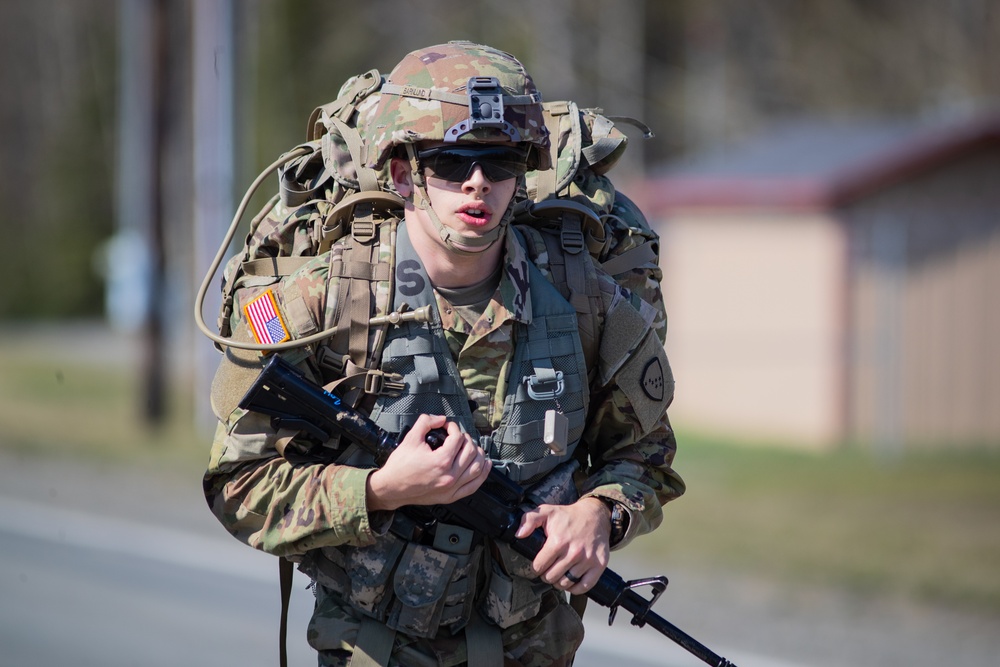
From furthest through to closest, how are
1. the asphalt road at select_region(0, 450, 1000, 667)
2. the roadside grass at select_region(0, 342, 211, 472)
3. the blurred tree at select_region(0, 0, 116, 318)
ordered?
1. the blurred tree at select_region(0, 0, 116, 318)
2. the roadside grass at select_region(0, 342, 211, 472)
3. the asphalt road at select_region(0, 450, 1000, 667)

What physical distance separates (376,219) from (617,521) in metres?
0.83

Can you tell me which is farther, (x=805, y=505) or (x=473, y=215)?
(x=805, y=505)

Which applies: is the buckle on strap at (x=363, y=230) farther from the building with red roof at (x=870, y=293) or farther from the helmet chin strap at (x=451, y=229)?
the building with red roof at (x=870, y=293)

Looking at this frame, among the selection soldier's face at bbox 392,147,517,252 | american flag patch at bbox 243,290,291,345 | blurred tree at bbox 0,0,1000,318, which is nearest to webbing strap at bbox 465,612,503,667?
american flag patch at bbox 243,290,291,345

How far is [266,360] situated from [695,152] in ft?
99.7

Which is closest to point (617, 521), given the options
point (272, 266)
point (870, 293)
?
point (272, 266)

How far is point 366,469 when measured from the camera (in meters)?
2.51

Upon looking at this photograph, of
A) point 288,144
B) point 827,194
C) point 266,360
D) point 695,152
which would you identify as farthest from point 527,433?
point 695,152

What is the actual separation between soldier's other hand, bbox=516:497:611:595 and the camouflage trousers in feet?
0.67

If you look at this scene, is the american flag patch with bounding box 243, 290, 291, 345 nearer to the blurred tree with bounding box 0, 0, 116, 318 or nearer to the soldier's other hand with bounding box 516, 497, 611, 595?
the soldier's other hand with bounding box 516, 497, 611, 595

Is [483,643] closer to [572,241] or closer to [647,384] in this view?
[647,384]

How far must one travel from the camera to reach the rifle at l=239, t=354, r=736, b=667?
248 cm

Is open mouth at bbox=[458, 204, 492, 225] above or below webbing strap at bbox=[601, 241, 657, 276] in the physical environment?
above

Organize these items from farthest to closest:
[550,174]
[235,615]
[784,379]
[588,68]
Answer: [588,68] < [784,379] < [235,615] < [550,174]
